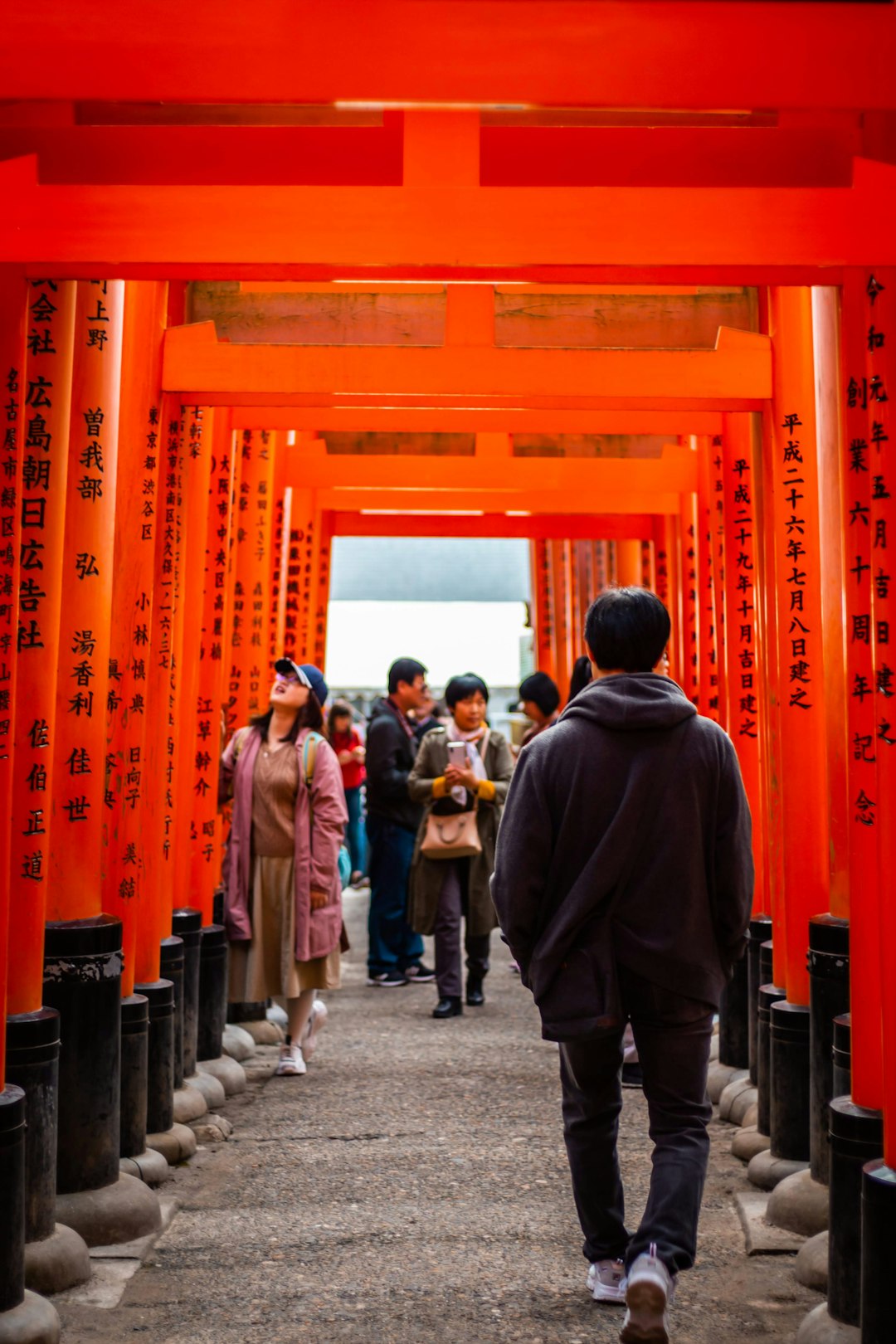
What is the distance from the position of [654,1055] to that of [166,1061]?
245 cm

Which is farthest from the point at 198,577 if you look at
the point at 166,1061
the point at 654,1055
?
the point at 654,1055

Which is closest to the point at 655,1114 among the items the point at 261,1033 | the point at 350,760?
the point at 261,1033

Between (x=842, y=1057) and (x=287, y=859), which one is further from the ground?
(x=287, y=859)

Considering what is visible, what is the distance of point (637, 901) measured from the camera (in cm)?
339

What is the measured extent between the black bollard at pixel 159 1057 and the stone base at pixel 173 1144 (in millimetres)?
39

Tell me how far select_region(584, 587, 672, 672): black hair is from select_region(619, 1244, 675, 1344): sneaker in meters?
1.40

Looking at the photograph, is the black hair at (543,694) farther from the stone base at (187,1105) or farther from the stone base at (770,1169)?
the stone base at (770,1169)

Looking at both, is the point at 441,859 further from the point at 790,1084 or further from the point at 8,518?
the point at 8,518

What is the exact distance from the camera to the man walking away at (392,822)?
923cm

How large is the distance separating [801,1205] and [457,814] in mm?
3877

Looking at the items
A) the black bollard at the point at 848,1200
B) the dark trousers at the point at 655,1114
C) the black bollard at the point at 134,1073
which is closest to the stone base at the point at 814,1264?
the black bollard at the point at 848,1200

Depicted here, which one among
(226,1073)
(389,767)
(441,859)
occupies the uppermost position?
(389,767)

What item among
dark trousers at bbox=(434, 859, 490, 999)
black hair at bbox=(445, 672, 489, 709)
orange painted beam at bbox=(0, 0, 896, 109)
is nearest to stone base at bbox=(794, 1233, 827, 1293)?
orange painted beam at bbox=(0, 0, 896, 109)

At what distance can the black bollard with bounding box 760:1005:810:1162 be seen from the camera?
479 cm
